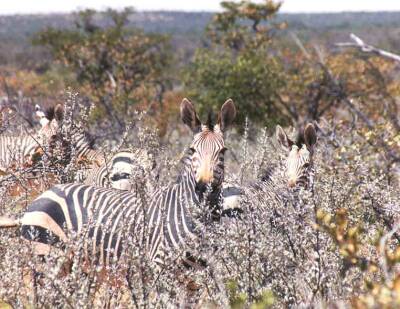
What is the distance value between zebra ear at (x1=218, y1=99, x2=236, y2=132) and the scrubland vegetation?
505mm

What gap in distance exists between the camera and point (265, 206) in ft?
23.3

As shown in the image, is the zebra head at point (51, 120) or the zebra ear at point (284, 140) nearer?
the zebra ear at point (284, 140)

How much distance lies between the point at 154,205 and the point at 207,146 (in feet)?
2.29

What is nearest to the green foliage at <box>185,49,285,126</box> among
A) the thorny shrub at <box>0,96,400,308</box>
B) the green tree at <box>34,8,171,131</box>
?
the green tree at <box>34,8,171,131</box>

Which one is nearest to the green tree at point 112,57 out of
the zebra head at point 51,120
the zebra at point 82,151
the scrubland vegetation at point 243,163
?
→ the scrubland vegetation at point 243,163

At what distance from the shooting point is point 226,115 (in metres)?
6.25

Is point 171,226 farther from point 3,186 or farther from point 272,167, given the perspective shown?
point 272,167

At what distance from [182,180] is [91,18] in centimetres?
2827

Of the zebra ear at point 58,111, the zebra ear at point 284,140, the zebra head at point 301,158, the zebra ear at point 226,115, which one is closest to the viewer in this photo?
the zebra ear at point 226,115

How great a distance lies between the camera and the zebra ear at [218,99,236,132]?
617 centimetres

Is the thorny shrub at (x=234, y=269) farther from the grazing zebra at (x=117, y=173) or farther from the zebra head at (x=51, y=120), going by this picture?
the zebra head at (x=51, y=120)

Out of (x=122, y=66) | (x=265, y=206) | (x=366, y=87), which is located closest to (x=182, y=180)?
(x=265, y=206)

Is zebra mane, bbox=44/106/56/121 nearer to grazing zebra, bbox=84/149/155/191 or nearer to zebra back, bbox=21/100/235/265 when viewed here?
grazing zebra, bbox=84/149/155/191

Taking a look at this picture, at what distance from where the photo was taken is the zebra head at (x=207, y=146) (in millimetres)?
5824
